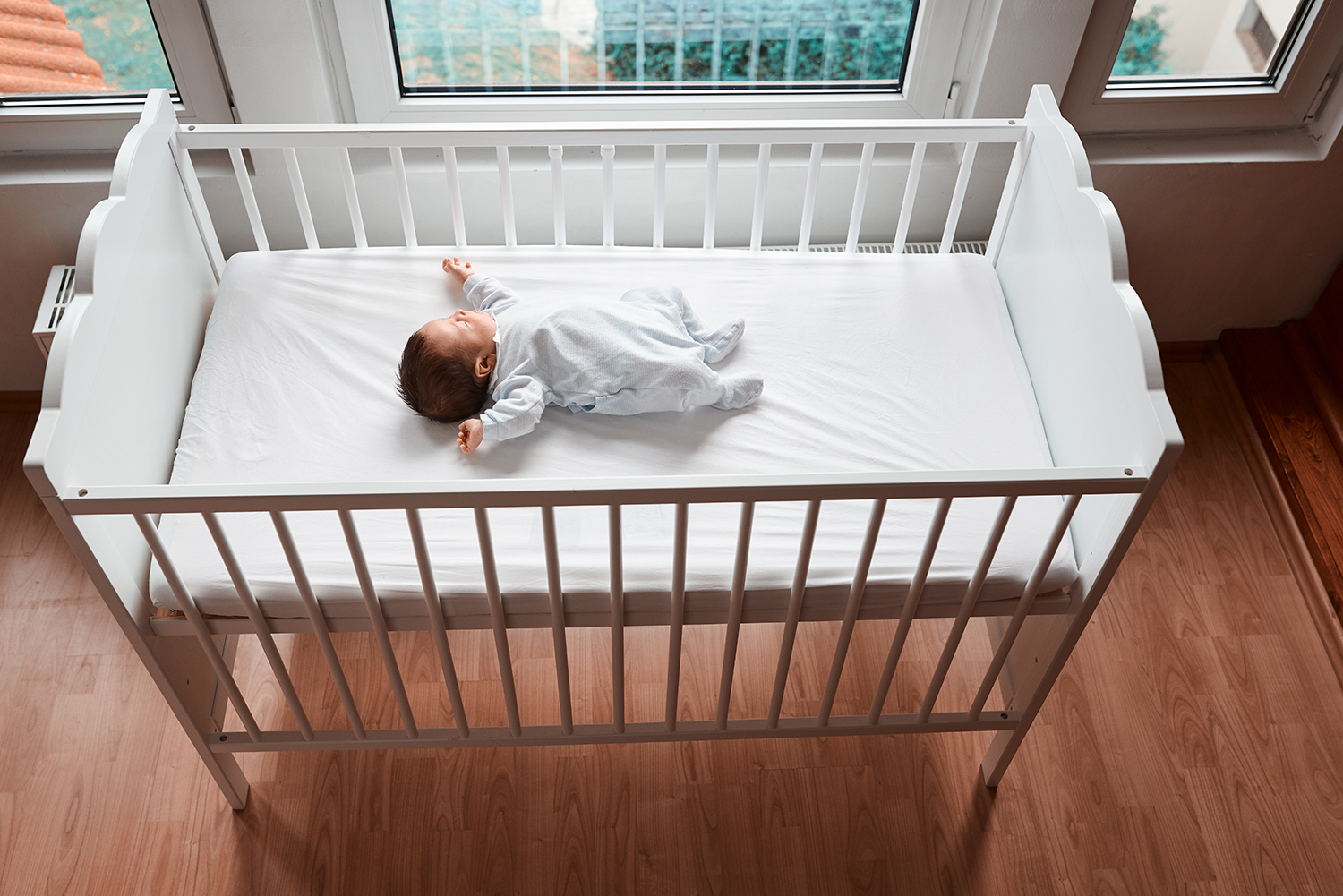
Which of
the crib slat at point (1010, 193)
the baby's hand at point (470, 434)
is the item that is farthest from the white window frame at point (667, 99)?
the baby's hand at point (470, 434)

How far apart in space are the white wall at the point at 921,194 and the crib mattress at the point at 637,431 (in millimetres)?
292

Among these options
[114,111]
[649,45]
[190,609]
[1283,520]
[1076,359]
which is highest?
[649,45]

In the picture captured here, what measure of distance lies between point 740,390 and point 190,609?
817 mm

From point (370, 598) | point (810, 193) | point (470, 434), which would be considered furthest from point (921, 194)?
point (370, 598)

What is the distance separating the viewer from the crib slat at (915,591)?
1.17 metres

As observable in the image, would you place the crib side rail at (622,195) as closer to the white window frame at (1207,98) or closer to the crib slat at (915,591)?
the white window frame at (1207,98)

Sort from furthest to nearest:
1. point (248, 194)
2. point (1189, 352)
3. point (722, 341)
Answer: point (1189, 352) < point (248, 194) < point (722, 341)

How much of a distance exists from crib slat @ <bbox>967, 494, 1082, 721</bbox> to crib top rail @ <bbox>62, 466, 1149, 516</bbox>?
0.08 m

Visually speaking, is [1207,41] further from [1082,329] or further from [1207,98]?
[1082,329]

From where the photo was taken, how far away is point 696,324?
159 centimetres

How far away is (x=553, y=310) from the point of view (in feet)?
4.96

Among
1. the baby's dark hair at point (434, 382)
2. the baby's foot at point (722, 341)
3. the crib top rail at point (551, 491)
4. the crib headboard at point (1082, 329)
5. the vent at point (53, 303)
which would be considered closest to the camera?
the crib top rail at point (551, 491)

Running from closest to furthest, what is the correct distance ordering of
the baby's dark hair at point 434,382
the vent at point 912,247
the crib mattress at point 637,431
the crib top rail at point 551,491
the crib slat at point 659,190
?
the crib top rail at point 551,491
the crib mattress at point 637,431
the baby's dark hair at point 434,382
the crib slat at point 659,190
the vent at point 912,247

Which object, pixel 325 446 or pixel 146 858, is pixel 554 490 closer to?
pixel 325 446
